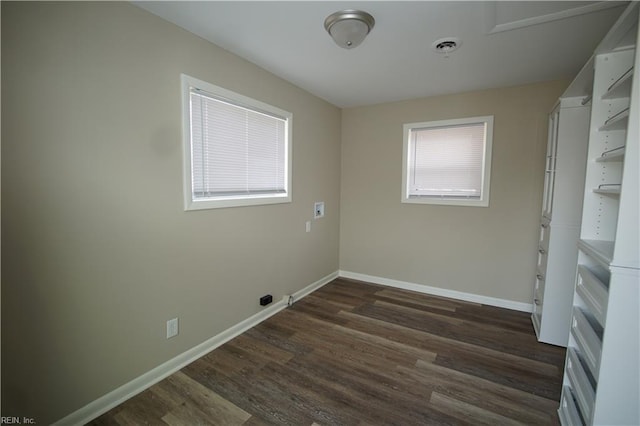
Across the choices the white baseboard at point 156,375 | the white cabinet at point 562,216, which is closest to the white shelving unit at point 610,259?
the white cabinet at point 562,216

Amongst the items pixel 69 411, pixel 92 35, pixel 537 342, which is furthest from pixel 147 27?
pixel 537 342

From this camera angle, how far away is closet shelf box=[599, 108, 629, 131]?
130cm

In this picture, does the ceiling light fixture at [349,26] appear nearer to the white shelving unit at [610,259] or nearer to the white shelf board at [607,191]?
the white shelving unit at [610,259]

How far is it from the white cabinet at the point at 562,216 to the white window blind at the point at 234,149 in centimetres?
250

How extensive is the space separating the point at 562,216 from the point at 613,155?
115 centimetres

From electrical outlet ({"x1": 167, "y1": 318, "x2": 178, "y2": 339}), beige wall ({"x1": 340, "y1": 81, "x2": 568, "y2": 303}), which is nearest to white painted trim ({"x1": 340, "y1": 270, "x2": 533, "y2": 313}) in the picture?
beige wall ({"x1": 340, "y1": 81, "x2": 568, "y2": 303})

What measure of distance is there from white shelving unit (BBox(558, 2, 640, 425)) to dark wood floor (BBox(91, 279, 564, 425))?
0.46m

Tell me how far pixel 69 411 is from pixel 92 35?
213 cm

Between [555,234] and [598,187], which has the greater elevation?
[598,187]

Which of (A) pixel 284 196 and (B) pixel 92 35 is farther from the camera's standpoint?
(A) pixel 284 196

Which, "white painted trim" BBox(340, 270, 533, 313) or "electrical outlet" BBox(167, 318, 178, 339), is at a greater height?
"electrical outlet" BBox(167, 318, 178, 339)

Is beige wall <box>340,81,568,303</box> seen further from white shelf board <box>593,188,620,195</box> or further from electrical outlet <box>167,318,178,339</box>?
electrical outlet <box>167,318,178,339</box>

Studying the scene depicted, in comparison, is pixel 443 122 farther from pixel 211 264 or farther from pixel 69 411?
pixel 69 411

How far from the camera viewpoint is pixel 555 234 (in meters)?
2.39
